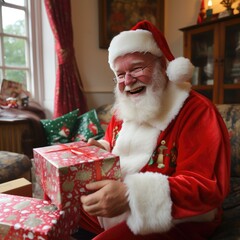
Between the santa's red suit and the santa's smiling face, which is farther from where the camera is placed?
the santa's smiling face

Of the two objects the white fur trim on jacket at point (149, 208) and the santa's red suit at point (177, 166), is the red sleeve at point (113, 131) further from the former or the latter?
the white fur trim on jacket at point (149, 208)

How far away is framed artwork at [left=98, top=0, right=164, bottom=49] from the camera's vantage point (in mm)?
2783

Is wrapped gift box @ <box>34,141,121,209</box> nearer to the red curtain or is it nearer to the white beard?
the white beard

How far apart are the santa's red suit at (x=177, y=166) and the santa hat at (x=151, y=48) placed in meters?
0.07

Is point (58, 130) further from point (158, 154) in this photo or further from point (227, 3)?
point (227, 3)

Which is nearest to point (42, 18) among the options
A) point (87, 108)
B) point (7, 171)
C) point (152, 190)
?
point (87, 108)

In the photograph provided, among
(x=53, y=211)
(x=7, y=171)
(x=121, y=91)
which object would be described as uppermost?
(x=121, y=91)

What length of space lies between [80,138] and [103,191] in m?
1.55

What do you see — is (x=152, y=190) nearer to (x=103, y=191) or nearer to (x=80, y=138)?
(x=103, y=191)

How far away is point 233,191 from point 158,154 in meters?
0.58

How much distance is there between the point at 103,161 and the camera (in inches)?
27.5

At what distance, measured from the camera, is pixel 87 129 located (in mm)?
2193

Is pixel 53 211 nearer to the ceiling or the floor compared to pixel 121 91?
nearer to the floor

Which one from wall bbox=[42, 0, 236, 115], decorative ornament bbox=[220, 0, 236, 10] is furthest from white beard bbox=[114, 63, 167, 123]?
decorative ornament bbox=[220, 0, 236, 10]
